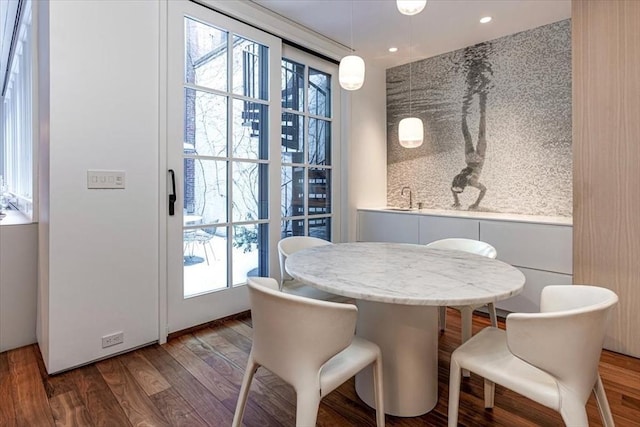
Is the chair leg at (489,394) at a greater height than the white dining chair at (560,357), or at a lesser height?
lesser

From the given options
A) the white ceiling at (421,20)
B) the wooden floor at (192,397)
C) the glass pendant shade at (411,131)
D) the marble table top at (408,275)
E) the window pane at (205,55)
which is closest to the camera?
the marble table top at (408,275)

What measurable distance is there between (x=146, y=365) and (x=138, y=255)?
2.24 feet

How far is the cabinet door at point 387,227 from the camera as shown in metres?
3.34

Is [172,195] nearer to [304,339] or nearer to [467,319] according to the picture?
[304,339]

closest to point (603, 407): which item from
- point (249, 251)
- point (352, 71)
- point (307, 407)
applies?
point (307, 407)

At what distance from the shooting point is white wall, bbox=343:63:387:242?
378cm

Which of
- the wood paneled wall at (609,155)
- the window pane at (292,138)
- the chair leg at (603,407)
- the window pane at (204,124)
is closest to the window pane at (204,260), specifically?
the window pane at (204,124)

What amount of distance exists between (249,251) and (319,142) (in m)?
1.38

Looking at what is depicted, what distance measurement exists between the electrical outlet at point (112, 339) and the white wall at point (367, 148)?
2.29 meters

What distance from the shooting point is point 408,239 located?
337 centimetres

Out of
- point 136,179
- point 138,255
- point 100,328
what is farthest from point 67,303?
point 136,179

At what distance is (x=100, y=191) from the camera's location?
6.72 ft

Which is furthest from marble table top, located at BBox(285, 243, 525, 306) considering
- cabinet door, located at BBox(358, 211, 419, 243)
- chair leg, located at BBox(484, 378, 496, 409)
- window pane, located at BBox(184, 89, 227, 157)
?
cabinet door, located at BBox(358, 211, 419, 243)

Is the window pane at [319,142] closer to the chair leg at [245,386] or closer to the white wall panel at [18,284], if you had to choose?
the white wall panel at [18,284]
